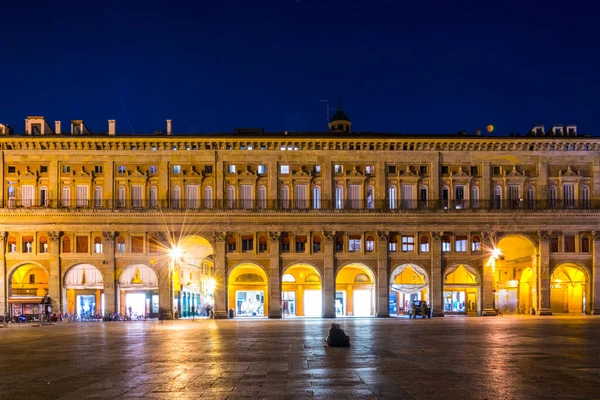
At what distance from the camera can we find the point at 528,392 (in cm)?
1435

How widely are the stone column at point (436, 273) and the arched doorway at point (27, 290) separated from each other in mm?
34967

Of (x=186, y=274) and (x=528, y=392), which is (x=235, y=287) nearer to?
(x=186, y=274)

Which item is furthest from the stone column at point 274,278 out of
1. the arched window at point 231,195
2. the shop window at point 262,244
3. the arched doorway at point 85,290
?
the arched doorway at point 85,290

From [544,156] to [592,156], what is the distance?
443 centimetres

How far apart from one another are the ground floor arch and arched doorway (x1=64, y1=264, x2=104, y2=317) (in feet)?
106

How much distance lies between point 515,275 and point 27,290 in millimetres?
47102

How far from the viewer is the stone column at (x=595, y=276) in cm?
6303

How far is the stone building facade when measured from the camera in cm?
6312

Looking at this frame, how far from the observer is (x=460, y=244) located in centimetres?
6481

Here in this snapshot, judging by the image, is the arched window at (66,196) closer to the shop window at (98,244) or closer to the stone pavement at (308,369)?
the shop window at (98,244)

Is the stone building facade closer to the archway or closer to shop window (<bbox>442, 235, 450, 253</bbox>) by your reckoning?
shop window (<bbox>442, 235, 450, 253</bbox>)

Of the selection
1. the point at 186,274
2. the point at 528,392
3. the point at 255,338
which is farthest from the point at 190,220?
the point at 528,392

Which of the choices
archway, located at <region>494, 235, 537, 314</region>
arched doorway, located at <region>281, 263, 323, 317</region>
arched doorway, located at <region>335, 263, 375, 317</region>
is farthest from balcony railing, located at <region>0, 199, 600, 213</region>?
arched doorway, located at <region>281, 263, 323, 317</region>

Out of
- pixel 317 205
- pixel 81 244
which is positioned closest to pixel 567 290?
pixel 317 205
